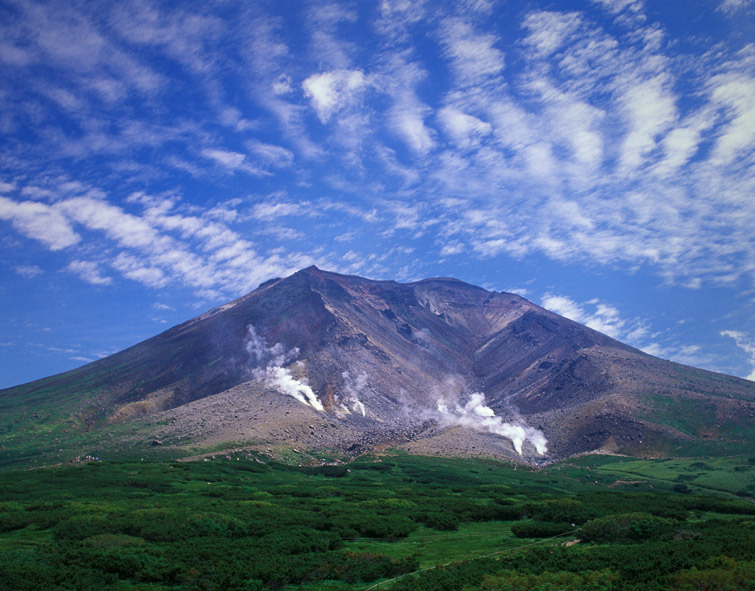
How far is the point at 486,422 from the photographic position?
130 m

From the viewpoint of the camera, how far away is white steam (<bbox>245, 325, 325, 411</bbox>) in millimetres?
124938

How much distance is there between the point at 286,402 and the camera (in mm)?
116438

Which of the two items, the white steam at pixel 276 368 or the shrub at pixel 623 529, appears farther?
the white steam at pixel 276 368

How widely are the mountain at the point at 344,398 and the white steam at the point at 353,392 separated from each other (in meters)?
0.42

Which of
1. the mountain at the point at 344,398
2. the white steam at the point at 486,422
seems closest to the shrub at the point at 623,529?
the mountain at the point at 344,398

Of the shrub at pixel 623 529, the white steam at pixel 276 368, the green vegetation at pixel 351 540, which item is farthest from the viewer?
the white steam at pixel 276 368

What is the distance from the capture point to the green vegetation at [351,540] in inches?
834

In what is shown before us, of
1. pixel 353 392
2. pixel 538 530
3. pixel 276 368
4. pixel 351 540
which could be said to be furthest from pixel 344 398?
pixel 538 530

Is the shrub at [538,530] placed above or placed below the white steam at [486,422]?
below

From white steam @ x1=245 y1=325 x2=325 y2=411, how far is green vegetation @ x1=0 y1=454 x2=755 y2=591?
70610 millimetres

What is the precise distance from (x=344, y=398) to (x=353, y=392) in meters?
5.58

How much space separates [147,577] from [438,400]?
5524 inches

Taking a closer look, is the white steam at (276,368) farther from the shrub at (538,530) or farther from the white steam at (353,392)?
the shrub at (538,530)

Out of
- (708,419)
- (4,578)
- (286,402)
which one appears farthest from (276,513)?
(708,419)
